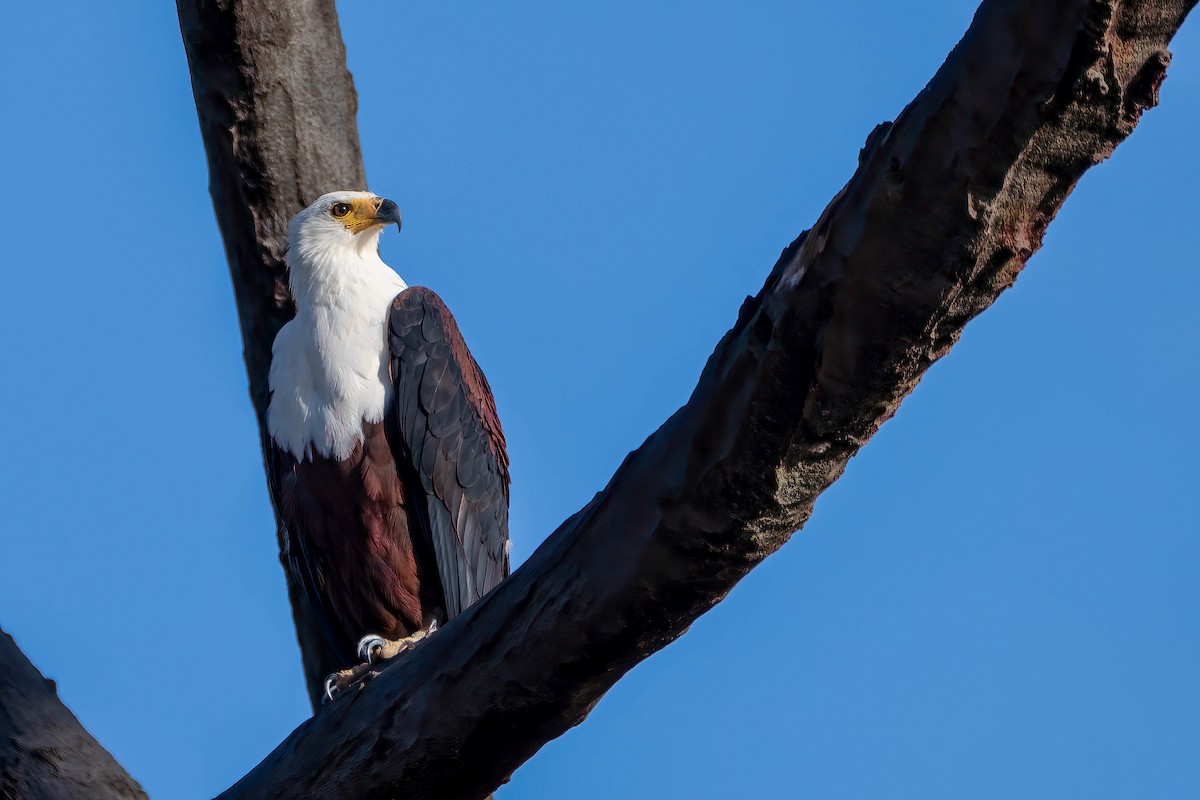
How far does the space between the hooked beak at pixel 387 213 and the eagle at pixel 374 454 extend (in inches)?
7.1

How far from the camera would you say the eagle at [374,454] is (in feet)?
16.8

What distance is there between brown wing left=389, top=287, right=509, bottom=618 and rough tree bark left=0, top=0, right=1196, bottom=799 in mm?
1607

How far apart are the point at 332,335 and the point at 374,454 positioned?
19.4 inches

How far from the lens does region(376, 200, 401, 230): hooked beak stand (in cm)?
561

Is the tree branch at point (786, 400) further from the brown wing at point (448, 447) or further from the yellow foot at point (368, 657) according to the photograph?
the brown wing at point (448, 447)

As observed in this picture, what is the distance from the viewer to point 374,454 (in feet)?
16.7

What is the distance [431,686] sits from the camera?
10.6 ft

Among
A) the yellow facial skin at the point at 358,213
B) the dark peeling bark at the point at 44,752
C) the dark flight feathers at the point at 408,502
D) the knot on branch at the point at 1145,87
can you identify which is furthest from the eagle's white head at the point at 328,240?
the knot on branch at the point at 1145,87

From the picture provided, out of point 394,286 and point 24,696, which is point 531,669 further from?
point 394,286

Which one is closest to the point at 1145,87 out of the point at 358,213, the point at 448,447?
the point at 448,447

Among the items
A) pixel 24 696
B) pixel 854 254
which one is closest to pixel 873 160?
pixel 854 254

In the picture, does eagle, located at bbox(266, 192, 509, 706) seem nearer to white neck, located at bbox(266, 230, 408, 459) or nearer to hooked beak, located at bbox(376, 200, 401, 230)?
white neck, located at bbox(266, 230, 408, 459)

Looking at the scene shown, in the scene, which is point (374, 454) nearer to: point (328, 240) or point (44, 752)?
point (328, 240)

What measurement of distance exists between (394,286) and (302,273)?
380 mm
